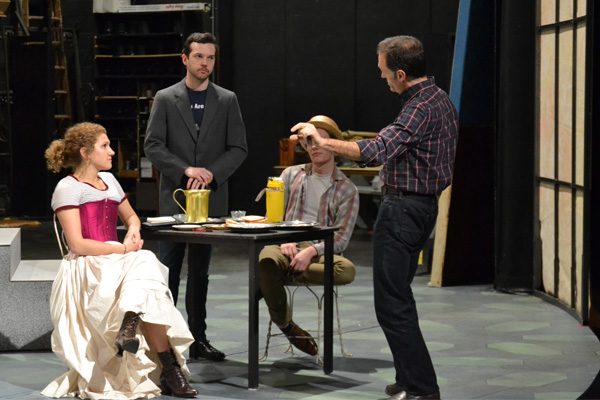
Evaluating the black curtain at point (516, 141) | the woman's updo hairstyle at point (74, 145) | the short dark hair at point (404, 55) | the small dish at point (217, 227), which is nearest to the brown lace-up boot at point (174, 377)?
the small dish at point (217, 227)

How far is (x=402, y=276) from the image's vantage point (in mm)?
4020

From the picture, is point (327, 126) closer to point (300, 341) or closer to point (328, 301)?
point (328, 301)

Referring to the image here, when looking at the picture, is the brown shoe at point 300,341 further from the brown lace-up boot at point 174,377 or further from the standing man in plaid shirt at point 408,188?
the standing man in plaid shirt at point 408,188

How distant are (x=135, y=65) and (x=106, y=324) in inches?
402

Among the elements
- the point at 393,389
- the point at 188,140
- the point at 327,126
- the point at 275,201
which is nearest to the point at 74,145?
the point at 188,140

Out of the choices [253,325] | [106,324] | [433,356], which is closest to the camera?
[106,324]

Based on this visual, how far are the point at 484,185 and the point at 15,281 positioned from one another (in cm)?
370

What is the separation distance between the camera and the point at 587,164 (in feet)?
9.80

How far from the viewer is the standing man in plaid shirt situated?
3955 millimetres

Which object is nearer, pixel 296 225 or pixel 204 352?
pixel 296 225

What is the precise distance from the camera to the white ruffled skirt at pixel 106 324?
13.7 ft

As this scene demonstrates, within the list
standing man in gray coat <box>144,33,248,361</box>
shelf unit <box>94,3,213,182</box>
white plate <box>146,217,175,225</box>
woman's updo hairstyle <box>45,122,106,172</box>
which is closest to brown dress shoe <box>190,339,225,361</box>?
standing man in gray coat <box>144,33,248,361</box>

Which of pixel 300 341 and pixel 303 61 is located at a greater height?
pixel 303 61

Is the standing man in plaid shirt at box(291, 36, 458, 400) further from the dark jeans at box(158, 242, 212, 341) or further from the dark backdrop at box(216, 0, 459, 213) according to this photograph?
the dark backdrop at box(216, 0, 459, 213)
